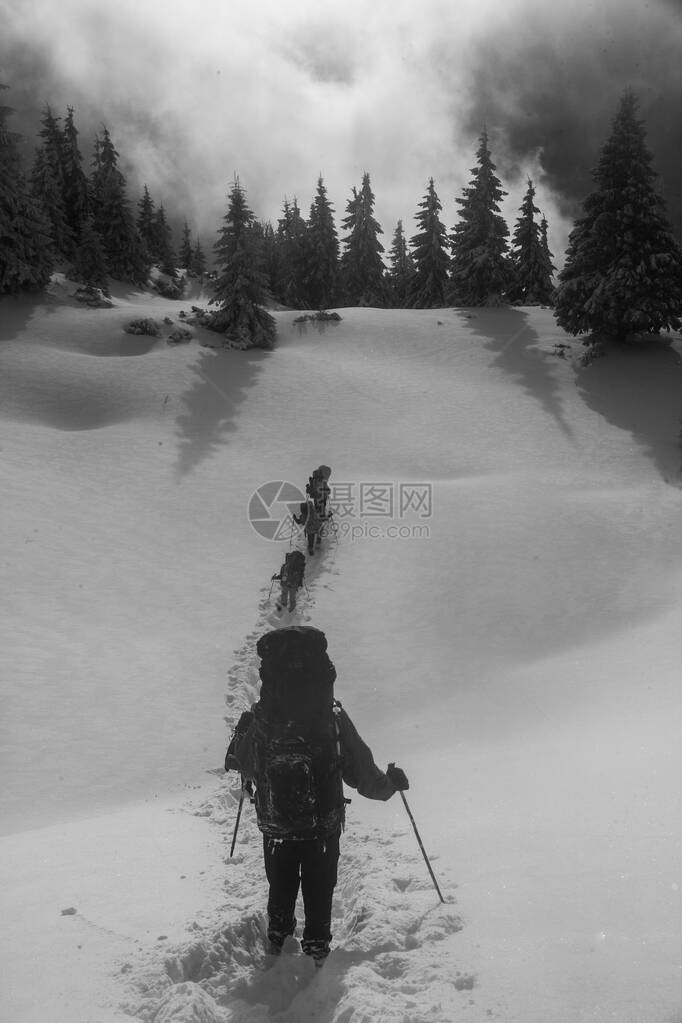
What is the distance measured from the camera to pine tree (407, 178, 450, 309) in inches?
1834

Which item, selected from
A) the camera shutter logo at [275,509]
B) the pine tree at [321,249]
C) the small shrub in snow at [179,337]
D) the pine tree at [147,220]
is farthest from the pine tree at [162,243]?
the camera shutter logo at [275,509]

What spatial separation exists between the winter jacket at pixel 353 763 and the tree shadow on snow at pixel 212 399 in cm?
1782

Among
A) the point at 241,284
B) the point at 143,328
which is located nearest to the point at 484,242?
the point at 241,284

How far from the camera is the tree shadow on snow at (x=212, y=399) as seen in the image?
923 inches

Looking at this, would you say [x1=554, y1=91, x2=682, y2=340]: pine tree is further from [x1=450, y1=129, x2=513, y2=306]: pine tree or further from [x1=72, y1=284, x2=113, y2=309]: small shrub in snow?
[x1=72, y1=284, x2=113, y2=309]: small shrub in snow

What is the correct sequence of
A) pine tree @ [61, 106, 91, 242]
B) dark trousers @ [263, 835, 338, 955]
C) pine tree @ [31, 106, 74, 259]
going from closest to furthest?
dark trousers @ [263, 835, 338, 955] < pine tree @ [31, 106, 74, 259] < pine tree @ [61, 106, 91, 242]

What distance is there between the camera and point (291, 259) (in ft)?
187

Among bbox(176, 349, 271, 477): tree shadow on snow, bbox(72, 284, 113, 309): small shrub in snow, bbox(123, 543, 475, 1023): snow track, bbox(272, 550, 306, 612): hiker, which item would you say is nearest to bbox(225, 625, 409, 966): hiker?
bbox(123, 543, 475, 1023): snow track

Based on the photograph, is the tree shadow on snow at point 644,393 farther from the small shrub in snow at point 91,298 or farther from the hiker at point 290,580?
the small shrub in snow at point 91,298

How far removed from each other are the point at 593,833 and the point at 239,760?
111 inches

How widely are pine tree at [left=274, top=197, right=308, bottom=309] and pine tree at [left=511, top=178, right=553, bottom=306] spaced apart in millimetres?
19216

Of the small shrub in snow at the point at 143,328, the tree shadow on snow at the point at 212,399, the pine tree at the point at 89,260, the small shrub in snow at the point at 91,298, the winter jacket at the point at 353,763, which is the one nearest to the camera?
the winter jacket at the point at 353,763

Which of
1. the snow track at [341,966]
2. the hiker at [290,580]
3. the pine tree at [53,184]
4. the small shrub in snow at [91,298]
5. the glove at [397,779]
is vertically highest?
the pine tree at [53,184]

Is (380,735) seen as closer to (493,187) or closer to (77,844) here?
(77,844)
